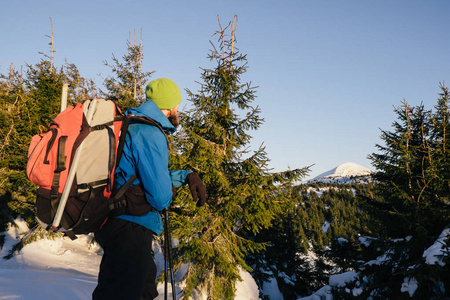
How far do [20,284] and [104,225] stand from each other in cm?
466

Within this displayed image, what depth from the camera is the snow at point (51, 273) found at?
4789mm

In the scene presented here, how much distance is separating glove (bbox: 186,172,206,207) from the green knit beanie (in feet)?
2.30

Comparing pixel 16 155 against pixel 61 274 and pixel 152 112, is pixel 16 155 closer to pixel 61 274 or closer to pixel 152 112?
pixel 61 274

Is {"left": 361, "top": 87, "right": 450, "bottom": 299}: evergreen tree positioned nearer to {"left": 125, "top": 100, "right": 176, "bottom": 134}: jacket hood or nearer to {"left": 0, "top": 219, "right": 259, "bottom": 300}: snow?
{"left": 0, "top": 219, "right": 259, "bottom": 300}: snow

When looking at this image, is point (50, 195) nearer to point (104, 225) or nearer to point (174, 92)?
point (104, 225)

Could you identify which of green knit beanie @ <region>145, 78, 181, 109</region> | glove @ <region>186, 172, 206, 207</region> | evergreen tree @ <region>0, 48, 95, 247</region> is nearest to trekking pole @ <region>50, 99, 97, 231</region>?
green knit beanie @ <region>145, 78, 181, 109</region>

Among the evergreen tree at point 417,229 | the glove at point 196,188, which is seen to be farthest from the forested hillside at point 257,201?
the glove at point 196,188

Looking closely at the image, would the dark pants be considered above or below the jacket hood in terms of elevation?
below

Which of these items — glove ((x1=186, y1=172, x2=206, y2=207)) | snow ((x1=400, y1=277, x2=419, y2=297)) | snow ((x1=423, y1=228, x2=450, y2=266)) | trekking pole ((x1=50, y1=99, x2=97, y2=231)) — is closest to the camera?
trekking pole ((x1=50, y1=99, x2=97, y2=231))

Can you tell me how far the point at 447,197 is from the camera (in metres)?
7.96

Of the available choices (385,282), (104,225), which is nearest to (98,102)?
(104,225)

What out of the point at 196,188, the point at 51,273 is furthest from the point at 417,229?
the point at 51,273

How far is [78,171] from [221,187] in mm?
6814

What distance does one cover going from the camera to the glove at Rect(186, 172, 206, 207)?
2.50 m
